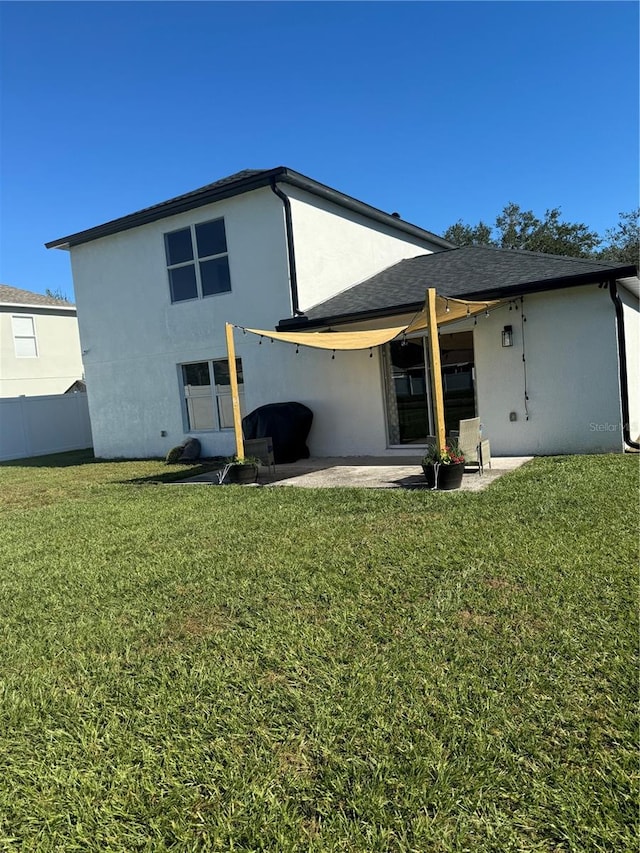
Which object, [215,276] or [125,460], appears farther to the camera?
[125,460]

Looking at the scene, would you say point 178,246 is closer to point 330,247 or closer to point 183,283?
point 183,283

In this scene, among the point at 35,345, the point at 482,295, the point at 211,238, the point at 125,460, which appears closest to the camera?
the point at 482,295

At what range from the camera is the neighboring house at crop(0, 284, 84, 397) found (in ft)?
78.8

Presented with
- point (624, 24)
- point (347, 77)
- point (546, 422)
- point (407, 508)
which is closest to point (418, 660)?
point (407, 508)

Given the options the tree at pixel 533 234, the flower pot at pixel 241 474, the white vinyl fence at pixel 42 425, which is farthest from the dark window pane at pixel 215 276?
the tree at pixel 533 234

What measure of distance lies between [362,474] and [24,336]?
21373mm

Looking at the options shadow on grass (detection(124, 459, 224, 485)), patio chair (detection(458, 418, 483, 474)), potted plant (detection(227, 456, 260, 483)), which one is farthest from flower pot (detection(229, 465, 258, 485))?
patio chair (detection(458, 418, 483, 474))

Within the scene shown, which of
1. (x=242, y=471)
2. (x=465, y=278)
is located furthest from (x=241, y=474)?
(x=465, y=278)

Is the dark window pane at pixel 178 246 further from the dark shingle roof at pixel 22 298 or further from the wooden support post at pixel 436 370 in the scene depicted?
the dark shingle roof at pixel 22 298

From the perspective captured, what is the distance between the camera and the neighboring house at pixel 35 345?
24.0m


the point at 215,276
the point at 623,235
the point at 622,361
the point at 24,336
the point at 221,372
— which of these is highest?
the point at 623,235

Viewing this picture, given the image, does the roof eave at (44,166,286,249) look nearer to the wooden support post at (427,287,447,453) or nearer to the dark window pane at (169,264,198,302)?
the dark window pane at (169,264,198,302)

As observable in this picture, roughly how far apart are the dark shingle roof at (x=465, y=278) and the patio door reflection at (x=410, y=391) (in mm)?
1227

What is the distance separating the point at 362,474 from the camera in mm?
9852
